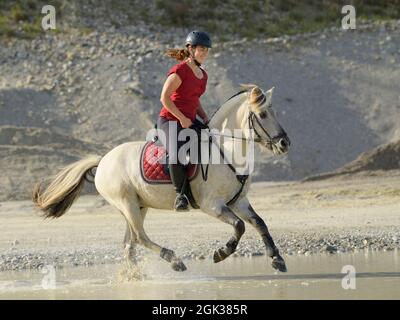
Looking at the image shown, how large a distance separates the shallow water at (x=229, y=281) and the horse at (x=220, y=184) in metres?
0.35

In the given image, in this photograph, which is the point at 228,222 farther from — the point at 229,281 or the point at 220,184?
the point at 229,281

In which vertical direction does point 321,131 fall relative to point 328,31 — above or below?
below

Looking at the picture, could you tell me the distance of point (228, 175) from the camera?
11711 mm

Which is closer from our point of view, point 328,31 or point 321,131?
point 321,131

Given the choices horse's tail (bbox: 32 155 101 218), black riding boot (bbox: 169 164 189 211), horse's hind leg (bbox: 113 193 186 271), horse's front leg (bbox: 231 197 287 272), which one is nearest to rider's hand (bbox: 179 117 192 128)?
black riding boot (bbox: 169 164 189 211)

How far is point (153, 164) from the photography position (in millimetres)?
12227

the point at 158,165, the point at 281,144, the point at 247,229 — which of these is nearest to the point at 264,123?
the point at 281,144

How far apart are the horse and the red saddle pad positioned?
0.22ft

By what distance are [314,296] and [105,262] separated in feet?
15.4

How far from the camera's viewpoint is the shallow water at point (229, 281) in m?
10.6

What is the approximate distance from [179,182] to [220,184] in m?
0.47

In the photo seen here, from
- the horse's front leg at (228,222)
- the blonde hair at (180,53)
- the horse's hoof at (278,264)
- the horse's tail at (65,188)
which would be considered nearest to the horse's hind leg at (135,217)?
the horse's tail at (65,188)
